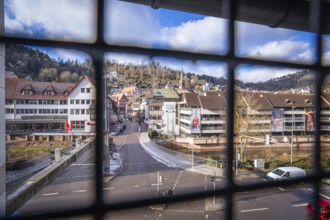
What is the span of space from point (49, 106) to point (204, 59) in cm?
39

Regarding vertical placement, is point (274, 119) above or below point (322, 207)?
above

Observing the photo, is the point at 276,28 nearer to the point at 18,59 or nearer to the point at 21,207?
the point at 18,59

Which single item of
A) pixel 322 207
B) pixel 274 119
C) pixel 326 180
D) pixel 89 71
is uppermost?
pixel 89 71

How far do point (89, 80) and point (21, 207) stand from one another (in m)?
0.30

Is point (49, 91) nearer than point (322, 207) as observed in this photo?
Yes

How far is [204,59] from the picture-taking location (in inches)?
21.0

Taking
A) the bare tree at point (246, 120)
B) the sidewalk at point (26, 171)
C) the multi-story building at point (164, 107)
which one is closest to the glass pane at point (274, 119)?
the bare tree at point (246, 120)

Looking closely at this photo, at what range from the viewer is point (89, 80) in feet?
1.57

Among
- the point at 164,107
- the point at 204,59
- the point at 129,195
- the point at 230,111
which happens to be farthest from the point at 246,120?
the point at 164,107

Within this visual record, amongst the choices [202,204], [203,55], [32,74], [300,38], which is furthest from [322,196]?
[32,74]

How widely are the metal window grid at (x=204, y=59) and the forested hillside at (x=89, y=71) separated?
27mm

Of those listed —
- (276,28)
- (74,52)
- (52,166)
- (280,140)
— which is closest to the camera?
(74,52)

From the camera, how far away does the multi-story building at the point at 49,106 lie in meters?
0.47

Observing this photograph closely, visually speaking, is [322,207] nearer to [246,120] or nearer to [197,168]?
[246,120]
